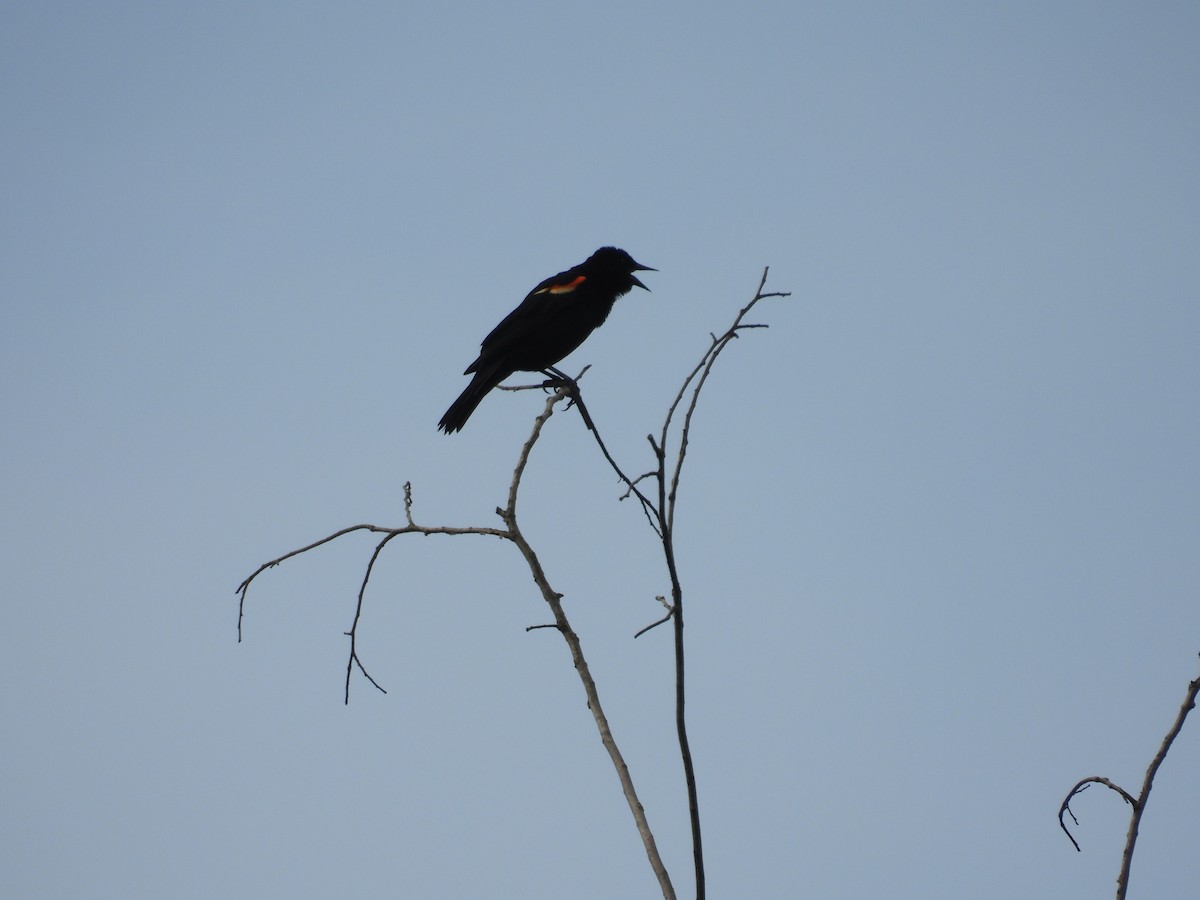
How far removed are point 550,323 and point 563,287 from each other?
0.41 metres

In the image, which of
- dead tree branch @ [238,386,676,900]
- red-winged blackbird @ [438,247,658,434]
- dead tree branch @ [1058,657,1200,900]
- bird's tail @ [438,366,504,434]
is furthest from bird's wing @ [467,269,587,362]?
dead tree branch @ [1058,657,1200,900]

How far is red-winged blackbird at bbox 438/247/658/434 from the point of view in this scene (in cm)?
649

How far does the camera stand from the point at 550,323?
6.85m

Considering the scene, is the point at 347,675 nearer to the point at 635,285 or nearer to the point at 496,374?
the point at 496,374

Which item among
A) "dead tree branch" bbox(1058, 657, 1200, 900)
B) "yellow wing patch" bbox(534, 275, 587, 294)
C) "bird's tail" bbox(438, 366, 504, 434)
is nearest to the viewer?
"dead tree branch" bbox(1058, 657, 1200, 900)

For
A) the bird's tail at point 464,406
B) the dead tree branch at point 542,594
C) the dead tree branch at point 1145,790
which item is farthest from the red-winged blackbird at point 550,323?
the dead tree branch at point 1145,790

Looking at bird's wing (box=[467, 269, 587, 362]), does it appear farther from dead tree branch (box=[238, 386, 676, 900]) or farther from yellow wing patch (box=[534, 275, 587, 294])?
dead tree branch (box=[238, 386, 676, 900])

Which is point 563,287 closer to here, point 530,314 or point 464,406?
point 530,314

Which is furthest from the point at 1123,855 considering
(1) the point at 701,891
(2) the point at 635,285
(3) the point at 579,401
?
(2) the point at 635,285

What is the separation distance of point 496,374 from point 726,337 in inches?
167

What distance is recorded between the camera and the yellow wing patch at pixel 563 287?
7093 mm

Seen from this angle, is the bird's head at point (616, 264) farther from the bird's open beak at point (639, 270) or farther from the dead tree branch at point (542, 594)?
the dead tree branch at point (542, 594)

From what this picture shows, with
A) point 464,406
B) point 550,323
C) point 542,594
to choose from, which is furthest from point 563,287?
point 542,594

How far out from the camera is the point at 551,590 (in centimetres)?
237
